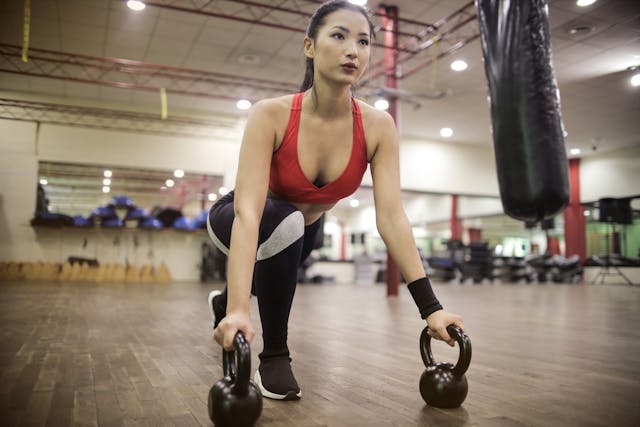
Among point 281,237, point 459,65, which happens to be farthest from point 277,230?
point 459,65

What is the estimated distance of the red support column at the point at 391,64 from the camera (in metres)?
6.27

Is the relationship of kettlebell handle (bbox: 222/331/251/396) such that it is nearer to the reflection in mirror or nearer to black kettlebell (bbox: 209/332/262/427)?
black kettlebell (bbox: 209/332/262/427)

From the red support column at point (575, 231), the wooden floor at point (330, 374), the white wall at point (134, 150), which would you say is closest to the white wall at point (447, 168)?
the red support column at point (575, 231)

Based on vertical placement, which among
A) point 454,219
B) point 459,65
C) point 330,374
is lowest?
point 330,374

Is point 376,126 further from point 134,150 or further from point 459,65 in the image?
point 134,150

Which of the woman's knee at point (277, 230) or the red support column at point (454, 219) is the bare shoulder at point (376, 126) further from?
the red support column at point (454, 219)

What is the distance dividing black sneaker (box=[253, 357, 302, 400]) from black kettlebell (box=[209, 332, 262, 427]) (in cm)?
22

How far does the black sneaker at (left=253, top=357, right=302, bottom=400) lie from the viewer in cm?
118

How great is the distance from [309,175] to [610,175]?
A: 14.0 meters

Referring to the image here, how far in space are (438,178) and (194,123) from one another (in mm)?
6180

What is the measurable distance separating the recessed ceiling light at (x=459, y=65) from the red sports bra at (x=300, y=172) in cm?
734

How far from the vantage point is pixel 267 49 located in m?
7.77

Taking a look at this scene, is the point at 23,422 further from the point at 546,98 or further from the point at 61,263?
the point at 61,263

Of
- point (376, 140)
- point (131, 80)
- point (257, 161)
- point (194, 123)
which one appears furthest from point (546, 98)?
point (194, 123)
